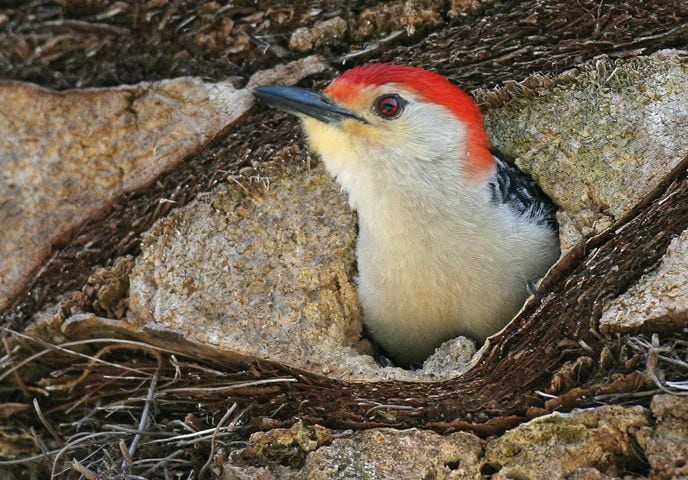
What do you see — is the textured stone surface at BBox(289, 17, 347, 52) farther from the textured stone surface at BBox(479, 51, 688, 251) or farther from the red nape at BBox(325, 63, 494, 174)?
the textured stone surface at BBox(479, 51, 688, 251)

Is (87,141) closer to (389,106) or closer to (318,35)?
(318,35)

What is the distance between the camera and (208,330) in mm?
4434

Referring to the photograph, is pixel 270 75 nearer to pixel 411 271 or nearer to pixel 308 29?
pixel 308 29

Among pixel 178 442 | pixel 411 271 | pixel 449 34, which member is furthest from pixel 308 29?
pixel 178 442

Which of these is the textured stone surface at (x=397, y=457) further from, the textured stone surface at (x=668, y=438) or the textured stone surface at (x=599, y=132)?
the textured stone surface at (x=599, y=132)

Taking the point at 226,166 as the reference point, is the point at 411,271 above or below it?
below

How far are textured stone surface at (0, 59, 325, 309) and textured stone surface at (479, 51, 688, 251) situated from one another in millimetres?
1246

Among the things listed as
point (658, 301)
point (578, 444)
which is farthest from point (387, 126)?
point (578, 444)

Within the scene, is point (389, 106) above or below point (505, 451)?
above

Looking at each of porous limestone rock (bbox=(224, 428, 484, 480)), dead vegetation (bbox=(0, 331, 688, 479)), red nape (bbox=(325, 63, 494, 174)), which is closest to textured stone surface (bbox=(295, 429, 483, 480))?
porous limestone rock (bbox=(224, 428, 484, 480))

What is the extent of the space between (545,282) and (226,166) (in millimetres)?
1762

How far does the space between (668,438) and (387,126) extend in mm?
1881

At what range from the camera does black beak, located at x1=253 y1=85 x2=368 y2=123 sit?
174 inches

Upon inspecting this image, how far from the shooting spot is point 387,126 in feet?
14.6
